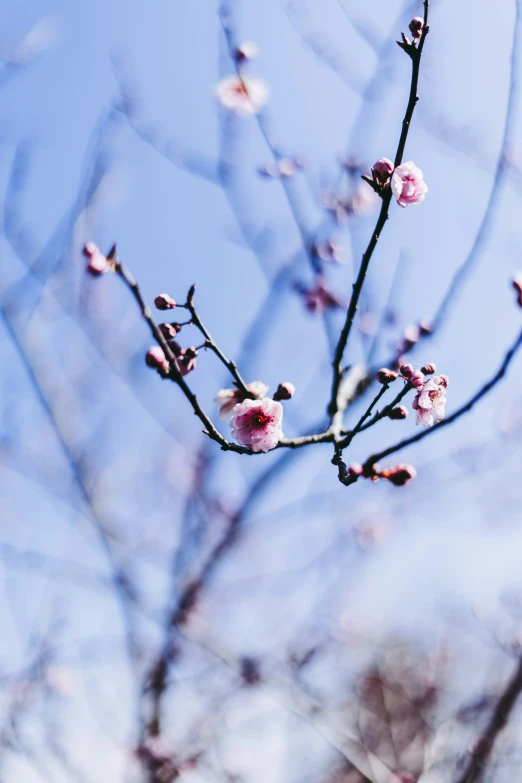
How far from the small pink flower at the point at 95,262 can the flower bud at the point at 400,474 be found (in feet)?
4.23

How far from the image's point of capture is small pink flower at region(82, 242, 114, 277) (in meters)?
1.91

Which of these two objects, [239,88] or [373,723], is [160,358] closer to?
[239,88]

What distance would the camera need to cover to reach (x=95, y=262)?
6.28 ft

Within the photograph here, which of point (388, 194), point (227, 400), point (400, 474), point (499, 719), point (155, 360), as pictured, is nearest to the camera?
point (388, 194)

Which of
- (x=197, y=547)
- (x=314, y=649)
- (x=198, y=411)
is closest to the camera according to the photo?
(x=198, y=411)

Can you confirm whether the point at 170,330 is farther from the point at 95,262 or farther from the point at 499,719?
the point at 499,719

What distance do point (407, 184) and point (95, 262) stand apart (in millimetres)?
1152

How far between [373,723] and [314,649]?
27.9 ft

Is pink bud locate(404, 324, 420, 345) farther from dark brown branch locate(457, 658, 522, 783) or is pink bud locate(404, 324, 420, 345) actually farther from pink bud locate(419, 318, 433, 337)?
dark brown branch locate(457, 658, 522, 783)

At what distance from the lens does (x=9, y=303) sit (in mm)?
3543

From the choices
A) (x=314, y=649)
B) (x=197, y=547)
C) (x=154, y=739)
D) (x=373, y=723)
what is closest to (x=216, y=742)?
(x=314, y=649)

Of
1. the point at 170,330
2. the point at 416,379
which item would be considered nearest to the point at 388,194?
the point at 416,379

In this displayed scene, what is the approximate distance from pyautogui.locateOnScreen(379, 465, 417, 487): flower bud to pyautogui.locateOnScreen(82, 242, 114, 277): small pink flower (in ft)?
4.23

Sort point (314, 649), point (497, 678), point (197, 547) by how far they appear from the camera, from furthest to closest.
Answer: point (497, 678) → point (314, 649) → point (197, 547)
